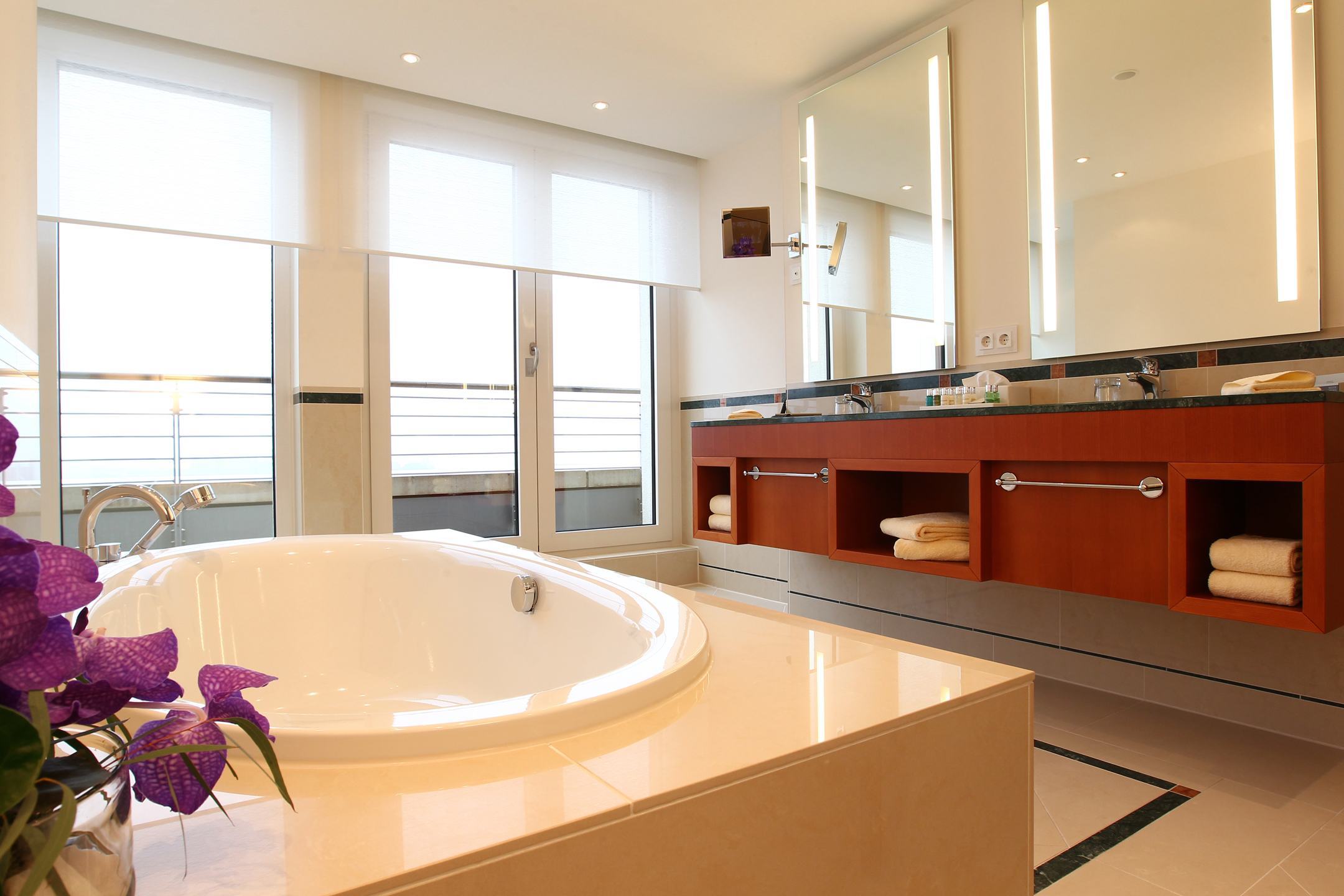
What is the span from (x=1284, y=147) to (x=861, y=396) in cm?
136

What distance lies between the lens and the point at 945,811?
37.0 inches

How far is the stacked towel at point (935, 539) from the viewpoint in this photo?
2.22m

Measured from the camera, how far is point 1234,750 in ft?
6.17

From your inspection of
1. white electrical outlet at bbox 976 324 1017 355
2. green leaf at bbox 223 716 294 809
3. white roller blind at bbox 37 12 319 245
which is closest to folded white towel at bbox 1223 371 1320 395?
white electrical outlet at bbox 976 324 1017 355

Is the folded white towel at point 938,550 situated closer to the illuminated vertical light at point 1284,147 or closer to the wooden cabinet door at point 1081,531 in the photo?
the wooden cabinet door at point 1081,531

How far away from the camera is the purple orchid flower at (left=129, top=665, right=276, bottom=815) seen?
449 millimetres

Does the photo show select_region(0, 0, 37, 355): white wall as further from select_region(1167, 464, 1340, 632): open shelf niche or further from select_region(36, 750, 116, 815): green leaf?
select_region(1167, 464, 1340, 632): open shelf niche

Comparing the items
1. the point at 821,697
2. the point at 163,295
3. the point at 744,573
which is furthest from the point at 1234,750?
the point at 163,295

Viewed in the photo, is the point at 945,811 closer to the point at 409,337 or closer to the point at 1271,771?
the point at 1271,771

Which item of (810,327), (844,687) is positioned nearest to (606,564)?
(810,327)

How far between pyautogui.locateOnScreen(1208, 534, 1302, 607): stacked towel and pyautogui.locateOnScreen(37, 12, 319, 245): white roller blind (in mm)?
3099

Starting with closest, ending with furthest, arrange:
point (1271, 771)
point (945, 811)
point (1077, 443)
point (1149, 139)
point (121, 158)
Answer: point (945, 811) < point (1271, 771) < point (1077, 443) < point (1149, 139) < point (121, 158)

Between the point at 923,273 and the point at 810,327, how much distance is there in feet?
1.95

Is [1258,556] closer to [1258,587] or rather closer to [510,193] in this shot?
[1258,587]
